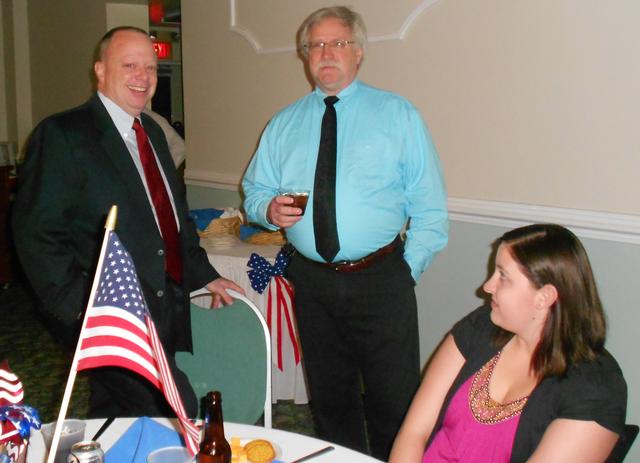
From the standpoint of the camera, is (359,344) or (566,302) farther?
(359,344)

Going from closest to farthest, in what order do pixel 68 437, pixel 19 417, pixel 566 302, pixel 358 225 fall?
pixel 19 417
pixel 68 437
pixel 566 302
pixel 358 225

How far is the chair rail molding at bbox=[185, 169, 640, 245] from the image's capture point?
2705 millimetres

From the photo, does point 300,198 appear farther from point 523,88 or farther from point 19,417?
point 19,417

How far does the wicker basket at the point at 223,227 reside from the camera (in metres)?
4.02

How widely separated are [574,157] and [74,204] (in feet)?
6.39

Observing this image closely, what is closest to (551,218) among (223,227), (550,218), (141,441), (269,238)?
(550,218)

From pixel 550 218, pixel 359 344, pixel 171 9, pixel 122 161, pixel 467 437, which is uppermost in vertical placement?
pixel 171 9

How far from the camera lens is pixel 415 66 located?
3.46m

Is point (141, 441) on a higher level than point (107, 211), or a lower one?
lower

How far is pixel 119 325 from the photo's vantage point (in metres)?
1.23

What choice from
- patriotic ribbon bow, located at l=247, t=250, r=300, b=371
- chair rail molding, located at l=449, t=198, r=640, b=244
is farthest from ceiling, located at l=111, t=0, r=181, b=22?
chair rail molding, located at l=449, t=198, r=640, b=244

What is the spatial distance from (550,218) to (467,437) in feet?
4.79

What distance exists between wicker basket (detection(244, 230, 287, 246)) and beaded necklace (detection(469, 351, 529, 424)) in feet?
7.03

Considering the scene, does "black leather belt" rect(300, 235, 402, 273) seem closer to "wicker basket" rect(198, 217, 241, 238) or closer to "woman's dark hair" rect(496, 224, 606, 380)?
"woman's dark hair" rect(496, 224, 606, 380)
